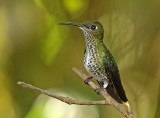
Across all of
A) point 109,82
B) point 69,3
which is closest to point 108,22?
point 69,3

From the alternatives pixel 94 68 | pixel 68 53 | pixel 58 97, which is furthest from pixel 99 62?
pixel 68 53

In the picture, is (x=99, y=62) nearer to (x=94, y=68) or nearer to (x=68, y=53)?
(x=94, y=68)

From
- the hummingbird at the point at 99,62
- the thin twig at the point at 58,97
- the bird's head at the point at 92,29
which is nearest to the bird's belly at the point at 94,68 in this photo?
the hummingbird at the point at 99,62

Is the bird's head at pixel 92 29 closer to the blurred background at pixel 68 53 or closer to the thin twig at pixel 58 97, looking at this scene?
the thin twig at pixel 58 97

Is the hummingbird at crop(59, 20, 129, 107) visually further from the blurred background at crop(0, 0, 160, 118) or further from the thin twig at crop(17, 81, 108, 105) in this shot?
the blurred background at crop(0, 0, 160, 118)

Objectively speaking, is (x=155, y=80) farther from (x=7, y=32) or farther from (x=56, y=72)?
(x=7, y=32)

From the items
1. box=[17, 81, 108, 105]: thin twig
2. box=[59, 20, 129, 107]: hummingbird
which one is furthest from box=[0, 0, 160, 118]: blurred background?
box=[17, 81, 108, 105]: thin twig
